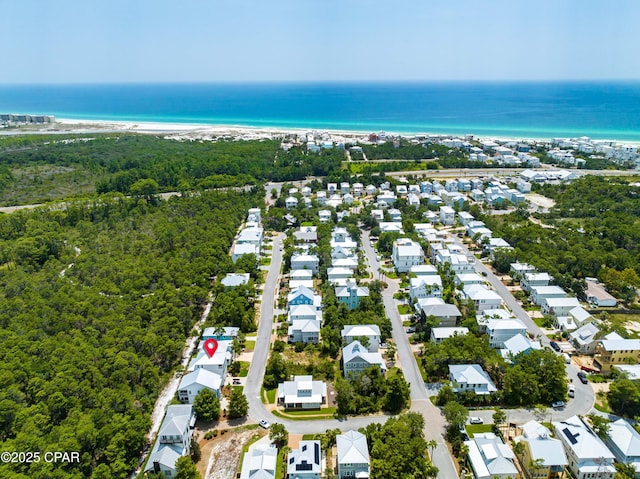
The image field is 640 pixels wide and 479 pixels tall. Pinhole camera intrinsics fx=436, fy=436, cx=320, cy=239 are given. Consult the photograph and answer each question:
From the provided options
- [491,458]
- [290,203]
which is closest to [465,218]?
[290,203]

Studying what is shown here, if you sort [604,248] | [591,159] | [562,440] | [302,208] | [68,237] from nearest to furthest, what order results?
1. [562,440]
2. [604,248]
3. [68,237]
4. [302,208]
5. [591,159]

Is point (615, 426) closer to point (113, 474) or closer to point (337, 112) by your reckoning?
point (113, 474)

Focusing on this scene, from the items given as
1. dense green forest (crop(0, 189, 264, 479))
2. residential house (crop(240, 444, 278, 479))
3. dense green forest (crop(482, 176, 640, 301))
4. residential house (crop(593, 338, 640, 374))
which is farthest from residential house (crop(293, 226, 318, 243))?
residential house (crop(240, 444, 278, 479))

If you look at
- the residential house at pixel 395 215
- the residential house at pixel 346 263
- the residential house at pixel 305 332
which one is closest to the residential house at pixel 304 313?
the residential house at pixel 305 332

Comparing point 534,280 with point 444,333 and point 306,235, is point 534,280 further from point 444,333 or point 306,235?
point 306,235

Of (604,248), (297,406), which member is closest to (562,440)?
(297,406)

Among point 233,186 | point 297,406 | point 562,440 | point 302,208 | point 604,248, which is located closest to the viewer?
point 562,440

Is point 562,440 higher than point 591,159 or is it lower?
lower
